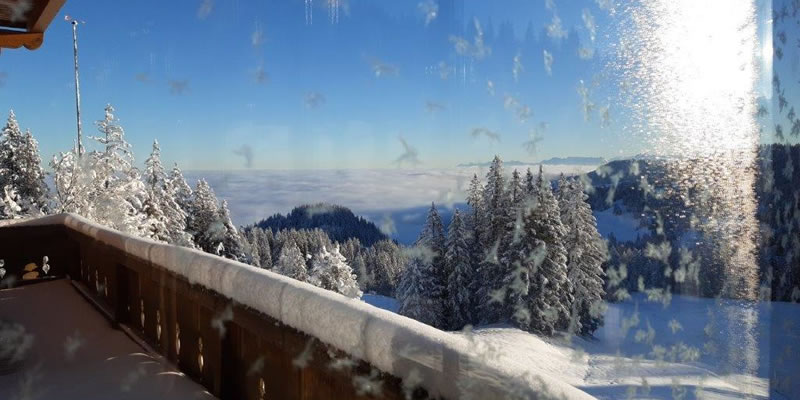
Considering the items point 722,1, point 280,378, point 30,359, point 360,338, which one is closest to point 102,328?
point 30,359

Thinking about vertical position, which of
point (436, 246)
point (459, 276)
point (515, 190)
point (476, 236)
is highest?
point (515, 190)

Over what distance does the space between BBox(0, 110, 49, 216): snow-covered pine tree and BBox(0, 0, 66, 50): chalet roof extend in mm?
19655

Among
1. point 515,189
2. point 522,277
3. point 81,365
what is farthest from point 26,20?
point 522,277

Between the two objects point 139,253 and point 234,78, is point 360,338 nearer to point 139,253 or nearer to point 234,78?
point 139,253

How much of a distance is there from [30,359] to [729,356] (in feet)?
26.1

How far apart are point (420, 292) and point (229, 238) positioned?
14794 mm

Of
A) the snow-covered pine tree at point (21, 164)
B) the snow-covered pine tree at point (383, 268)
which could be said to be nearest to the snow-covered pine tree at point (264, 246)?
the snow-covered pine tree at point (383, 268)

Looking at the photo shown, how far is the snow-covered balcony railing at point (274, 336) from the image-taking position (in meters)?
0.96

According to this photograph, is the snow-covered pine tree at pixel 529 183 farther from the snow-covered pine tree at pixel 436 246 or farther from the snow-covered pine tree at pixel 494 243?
the snow-covered pine tree at pixel 436 246

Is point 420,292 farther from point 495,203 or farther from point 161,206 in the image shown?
point 161,206

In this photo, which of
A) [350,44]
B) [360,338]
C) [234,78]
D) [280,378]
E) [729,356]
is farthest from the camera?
[234,78]

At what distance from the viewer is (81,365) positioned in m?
2.73

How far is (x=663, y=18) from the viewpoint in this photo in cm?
346

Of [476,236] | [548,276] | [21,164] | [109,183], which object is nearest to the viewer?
[476,236]
